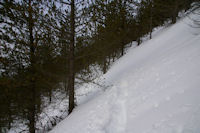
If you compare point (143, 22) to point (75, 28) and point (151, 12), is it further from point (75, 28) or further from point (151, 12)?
point (75, 28)

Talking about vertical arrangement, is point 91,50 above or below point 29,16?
below

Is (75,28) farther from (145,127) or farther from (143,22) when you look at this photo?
(143,22)

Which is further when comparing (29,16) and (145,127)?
(29,16)

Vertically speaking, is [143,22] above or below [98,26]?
above

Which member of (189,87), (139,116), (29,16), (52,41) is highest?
(29,16)

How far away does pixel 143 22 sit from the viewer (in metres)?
13.1

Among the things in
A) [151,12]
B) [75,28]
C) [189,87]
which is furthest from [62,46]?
[151,12]

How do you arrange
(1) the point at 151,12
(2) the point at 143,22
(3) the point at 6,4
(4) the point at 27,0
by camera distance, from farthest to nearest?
(2) the point at 143,22, (1) the point at 151,12, (4) the point at 27,0, (3) the point at 6,4

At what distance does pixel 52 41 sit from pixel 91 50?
1.84m

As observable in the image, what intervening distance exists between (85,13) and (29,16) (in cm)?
232

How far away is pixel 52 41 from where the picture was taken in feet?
13.7

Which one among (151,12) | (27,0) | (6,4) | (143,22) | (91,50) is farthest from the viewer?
(143,22)

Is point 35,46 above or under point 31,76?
above

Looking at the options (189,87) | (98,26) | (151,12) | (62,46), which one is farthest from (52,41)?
(151,12)
